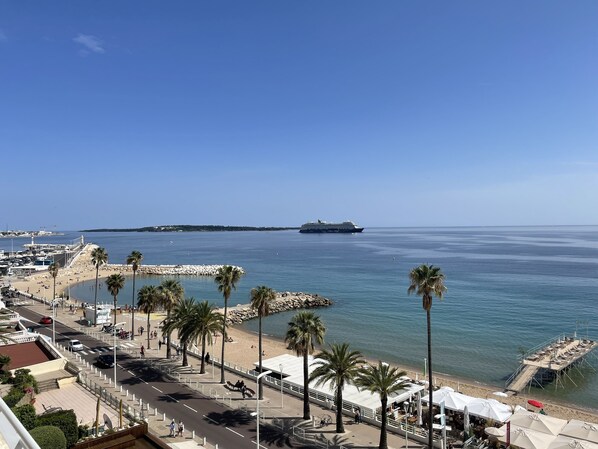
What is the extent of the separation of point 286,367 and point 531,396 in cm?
2512

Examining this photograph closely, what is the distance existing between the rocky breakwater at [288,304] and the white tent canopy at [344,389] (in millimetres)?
38884

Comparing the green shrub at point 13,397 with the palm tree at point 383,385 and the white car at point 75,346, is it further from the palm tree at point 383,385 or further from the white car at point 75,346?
the palm tree at point 383,385

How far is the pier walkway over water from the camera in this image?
43.8 m

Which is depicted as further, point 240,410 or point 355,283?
point 355,283

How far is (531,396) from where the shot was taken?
40.3 metres

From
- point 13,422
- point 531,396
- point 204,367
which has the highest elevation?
point 13,422

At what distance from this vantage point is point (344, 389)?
3123 centimetres

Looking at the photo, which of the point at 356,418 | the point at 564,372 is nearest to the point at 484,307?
the point at 564,372

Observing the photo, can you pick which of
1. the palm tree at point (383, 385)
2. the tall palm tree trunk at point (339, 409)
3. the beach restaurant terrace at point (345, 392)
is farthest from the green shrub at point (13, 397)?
the palm tree at point (383, 385)

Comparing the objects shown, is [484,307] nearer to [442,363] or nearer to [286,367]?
[442,363]

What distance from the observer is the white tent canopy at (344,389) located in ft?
96.5

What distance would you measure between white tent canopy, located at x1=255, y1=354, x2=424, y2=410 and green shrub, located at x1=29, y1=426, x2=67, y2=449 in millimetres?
14675

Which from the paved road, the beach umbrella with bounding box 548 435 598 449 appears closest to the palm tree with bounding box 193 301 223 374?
the paved road

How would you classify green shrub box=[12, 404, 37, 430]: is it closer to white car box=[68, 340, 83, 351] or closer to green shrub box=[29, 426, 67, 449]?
green shrub box=[29, 426, 67, 449]
